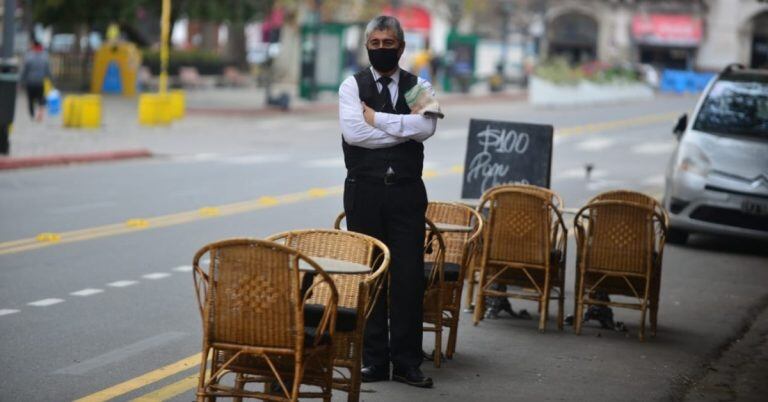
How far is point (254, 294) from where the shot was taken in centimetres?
601

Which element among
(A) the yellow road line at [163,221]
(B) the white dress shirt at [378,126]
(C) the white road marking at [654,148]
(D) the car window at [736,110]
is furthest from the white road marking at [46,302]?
(C) the white road marking at [654,148]

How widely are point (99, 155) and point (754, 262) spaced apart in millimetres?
13428

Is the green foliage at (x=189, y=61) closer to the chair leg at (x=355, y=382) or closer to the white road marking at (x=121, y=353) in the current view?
the white road marking at (x=121, y=353)

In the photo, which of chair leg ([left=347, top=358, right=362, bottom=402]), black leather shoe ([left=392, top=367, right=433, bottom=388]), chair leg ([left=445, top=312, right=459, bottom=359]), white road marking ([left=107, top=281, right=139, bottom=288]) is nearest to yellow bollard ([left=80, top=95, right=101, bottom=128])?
white road marking ([left=107, top=281, right=139, bottom=288])

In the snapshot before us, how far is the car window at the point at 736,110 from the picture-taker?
15.3m

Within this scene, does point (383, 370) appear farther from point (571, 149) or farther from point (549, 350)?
point (571, 149)

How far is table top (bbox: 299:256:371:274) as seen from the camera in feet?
20.8

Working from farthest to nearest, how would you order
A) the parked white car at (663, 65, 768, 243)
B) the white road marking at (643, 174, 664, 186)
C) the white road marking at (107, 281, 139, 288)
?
the white road marking at (643, 174, 664, 186) < the parked white car at (663, 65, 768, 243) < the white road marking at (107, 281, 139, 288)

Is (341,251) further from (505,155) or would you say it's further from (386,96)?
(505,155)

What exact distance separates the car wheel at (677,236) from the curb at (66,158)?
11262mm

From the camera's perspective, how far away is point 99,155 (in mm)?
24266

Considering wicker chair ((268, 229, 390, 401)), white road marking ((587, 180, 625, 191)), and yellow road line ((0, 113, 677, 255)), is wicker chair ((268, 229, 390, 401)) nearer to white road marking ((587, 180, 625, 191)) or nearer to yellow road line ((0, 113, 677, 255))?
yellow road line ((0, 113, 677, 255))

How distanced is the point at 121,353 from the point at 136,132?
23.0 metres

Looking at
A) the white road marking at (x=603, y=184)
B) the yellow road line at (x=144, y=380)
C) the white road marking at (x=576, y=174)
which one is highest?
the yellow road line at (x=144, y=380)
